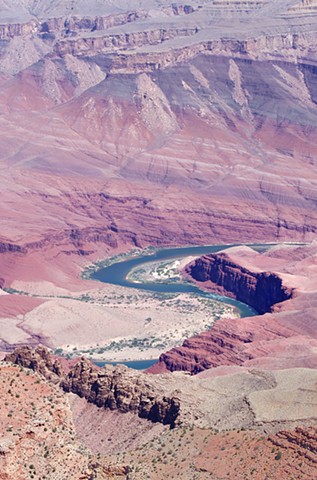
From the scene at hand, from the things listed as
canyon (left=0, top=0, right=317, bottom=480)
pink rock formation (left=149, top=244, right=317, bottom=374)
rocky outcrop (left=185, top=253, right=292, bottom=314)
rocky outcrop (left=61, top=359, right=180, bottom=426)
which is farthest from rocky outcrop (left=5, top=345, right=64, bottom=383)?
rocky outcrop (left=185, top=253, right=292, bottom=314)

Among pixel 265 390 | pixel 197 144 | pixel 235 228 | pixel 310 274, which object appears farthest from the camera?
pixel 197 144

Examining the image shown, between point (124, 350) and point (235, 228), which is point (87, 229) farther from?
point (124, 350)

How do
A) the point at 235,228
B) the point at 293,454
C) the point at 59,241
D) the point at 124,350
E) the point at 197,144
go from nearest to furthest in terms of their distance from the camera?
the point at 293,454 < the point at 124,350 < the point at 59,241 < the point at 235,228 < the point at 197,144

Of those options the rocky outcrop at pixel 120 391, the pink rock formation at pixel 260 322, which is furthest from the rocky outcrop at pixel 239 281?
the rocky outcrop at pixel 120 391

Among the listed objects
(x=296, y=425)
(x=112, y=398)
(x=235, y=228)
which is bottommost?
(x=235, y=228)

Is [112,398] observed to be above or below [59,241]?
above

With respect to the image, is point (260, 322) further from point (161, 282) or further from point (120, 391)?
point (161, 282)

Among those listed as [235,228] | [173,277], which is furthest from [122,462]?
[235,228]

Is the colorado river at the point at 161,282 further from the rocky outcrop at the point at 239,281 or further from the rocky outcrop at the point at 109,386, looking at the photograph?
the rocky outcrop at the point at 109,386
